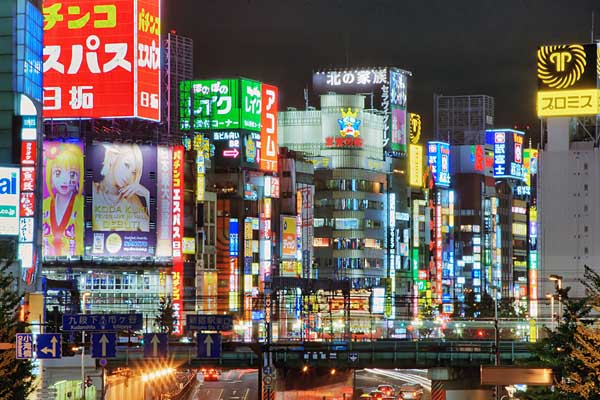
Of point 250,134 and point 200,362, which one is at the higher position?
point 250,134

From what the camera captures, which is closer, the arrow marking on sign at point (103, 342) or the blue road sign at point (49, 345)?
the blue road sign at point (49, 345)

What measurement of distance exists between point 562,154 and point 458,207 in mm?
88381

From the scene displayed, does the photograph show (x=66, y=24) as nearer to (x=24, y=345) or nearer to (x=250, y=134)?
(x=250, y=134)

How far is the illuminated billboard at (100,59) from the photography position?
10175 centimetres

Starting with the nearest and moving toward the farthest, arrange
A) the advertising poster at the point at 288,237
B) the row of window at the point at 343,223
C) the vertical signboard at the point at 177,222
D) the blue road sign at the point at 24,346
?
the blue road sign at the point at 24,346 → the vertical signboard at the point at 177,222 → the advertising poster at the point at 288,237 → the row of window at the point at 343,223

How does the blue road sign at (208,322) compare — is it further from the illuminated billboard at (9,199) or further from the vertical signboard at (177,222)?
the vertical signboard at (177,222)

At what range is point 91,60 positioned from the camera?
10250 centimetres

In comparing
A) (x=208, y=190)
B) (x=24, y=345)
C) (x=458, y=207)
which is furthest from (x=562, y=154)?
(x=458, y=207)

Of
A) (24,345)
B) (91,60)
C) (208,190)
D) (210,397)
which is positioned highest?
(91,60)

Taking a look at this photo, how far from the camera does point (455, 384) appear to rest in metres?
67.1

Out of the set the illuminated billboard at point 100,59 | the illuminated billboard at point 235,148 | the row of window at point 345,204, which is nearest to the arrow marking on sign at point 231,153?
the illuminated billboard at point 235,148

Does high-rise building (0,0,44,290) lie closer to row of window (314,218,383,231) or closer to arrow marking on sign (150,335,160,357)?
arrow marking on sign (150,335,160,357)

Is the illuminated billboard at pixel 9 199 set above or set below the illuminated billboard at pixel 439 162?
below

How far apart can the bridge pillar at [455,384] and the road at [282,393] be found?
14.6m
